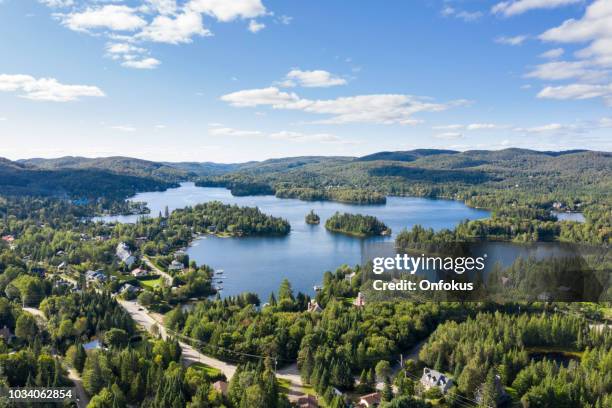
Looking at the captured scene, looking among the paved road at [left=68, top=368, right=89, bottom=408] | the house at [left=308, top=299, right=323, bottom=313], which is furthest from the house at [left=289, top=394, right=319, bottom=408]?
the house at [left=308, top=299, right=323, bottom=313]

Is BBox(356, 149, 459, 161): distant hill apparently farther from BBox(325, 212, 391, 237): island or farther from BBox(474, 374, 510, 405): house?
BBox(474, 374, 510, 405): house

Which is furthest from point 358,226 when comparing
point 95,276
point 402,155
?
point 402,155

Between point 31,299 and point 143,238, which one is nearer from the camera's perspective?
point 31,299

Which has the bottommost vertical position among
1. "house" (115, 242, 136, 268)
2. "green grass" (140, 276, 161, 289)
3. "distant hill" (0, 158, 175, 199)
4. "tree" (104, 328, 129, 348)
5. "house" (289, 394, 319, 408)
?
"house" (289, 394, 319, 408)

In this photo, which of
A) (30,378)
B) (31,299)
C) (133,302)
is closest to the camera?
(30,378)

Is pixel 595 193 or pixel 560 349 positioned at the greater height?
pixel 595 193

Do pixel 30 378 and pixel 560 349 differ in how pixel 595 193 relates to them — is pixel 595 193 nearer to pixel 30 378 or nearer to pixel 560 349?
pixel 560 349

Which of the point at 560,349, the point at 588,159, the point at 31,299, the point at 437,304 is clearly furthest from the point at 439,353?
the point at 588,159

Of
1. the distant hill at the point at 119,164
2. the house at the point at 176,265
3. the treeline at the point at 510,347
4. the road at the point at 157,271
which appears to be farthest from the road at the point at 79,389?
the distant hill at the point at 119,164
